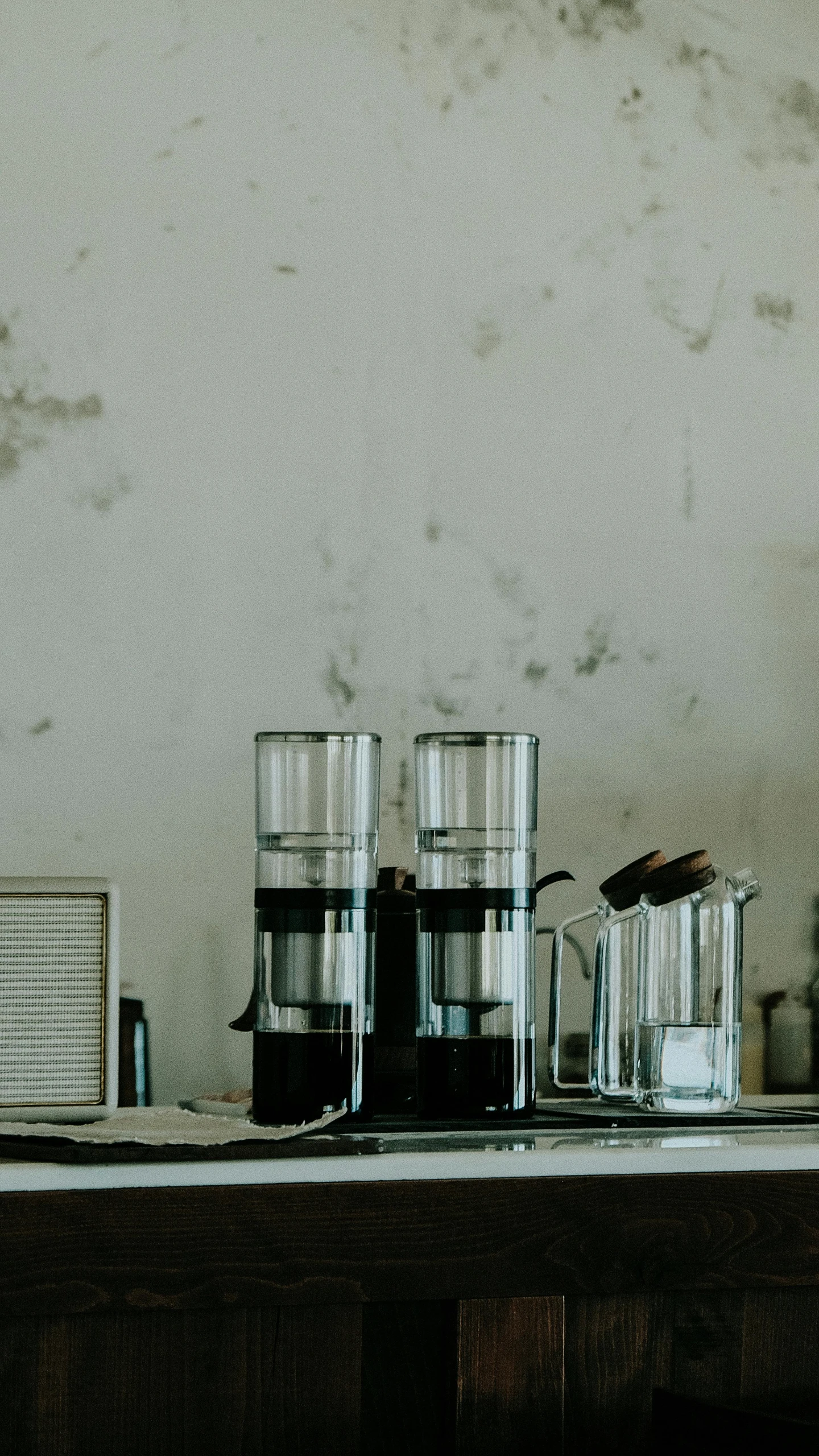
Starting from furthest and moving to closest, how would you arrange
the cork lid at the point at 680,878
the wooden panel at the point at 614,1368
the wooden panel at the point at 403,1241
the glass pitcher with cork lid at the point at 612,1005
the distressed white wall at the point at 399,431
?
the distressed white wall at the point at 399,431 → the glass pitcher with cork lid at the point at 612,1005 → the cork lid at the point at 680,878 → the wooden panel at the point at 614,1368 → the wooden panel at the point at 403,1241

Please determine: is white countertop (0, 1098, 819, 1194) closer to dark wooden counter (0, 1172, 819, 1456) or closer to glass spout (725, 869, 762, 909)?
dark wooden counter (0, 1172, 819, 1456)

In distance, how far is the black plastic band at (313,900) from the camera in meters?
1.26

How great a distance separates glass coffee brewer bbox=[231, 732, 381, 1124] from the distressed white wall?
1.80 ft

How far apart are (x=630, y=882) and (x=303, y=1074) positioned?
0.38 metres

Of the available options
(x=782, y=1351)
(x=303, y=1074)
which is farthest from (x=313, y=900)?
(x=782, y=1351)

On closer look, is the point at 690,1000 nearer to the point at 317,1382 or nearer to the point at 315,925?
the point at 315,925

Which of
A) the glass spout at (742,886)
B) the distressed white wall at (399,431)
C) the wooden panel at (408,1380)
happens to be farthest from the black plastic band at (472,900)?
the distressed white wall at (399,431)

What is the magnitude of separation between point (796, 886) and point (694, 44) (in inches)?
44.8

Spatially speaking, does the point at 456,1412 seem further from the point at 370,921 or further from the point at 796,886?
the point at 796,886

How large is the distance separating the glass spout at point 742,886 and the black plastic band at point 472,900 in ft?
0.79

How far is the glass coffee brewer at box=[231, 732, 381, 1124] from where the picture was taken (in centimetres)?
124

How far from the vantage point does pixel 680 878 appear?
137 centimetres

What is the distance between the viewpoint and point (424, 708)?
→ 74.6 inches

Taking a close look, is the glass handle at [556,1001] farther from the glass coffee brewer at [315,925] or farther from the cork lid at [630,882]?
the glass coffee brewer at [315,925]
